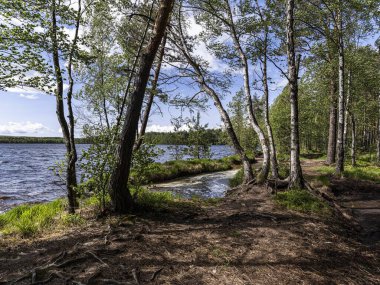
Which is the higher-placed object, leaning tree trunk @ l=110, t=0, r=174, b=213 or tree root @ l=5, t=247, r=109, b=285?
leaning tree trunk @ l=110, t=0, r=174, b=213

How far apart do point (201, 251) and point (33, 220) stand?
478 centimetres

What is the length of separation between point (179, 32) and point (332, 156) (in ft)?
52.3

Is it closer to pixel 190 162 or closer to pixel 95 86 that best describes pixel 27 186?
pixel 95 86

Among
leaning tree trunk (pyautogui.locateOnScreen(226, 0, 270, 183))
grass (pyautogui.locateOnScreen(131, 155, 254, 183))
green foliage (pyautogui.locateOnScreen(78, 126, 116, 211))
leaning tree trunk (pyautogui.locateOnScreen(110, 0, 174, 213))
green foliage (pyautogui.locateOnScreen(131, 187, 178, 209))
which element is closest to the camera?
leaning tree trunk (pyautogui.locateOnScreen(110, 0, 174, 213))

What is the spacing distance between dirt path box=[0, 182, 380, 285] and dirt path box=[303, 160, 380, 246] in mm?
588

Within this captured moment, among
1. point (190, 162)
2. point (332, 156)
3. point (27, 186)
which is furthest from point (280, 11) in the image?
point (27, 186)

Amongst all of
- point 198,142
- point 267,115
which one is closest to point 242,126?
point 198,142

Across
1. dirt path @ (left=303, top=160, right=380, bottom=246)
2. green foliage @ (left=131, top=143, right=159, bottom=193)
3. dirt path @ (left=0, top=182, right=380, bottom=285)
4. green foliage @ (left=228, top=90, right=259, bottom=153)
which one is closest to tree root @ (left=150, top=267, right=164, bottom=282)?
A: dirt path @ (left=0, top=182, right=380, bottom=285)

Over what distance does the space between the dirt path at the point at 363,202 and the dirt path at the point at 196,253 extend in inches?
23.2

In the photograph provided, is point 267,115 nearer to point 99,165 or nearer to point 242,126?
point 99,165

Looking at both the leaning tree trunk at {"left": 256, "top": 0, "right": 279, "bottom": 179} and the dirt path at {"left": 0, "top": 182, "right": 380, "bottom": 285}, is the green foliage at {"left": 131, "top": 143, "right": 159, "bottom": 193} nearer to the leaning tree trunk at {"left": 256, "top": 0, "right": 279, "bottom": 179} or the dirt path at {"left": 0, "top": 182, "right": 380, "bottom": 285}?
the dirt path at {"left": 0, "top": 182, "right": 380, "bottom": 285}

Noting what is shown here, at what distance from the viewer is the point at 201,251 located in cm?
480

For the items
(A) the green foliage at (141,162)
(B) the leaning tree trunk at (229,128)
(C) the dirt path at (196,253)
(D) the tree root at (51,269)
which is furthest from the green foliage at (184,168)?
(D) the tree root at (51,269)

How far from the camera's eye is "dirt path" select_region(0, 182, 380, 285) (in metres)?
3.97
